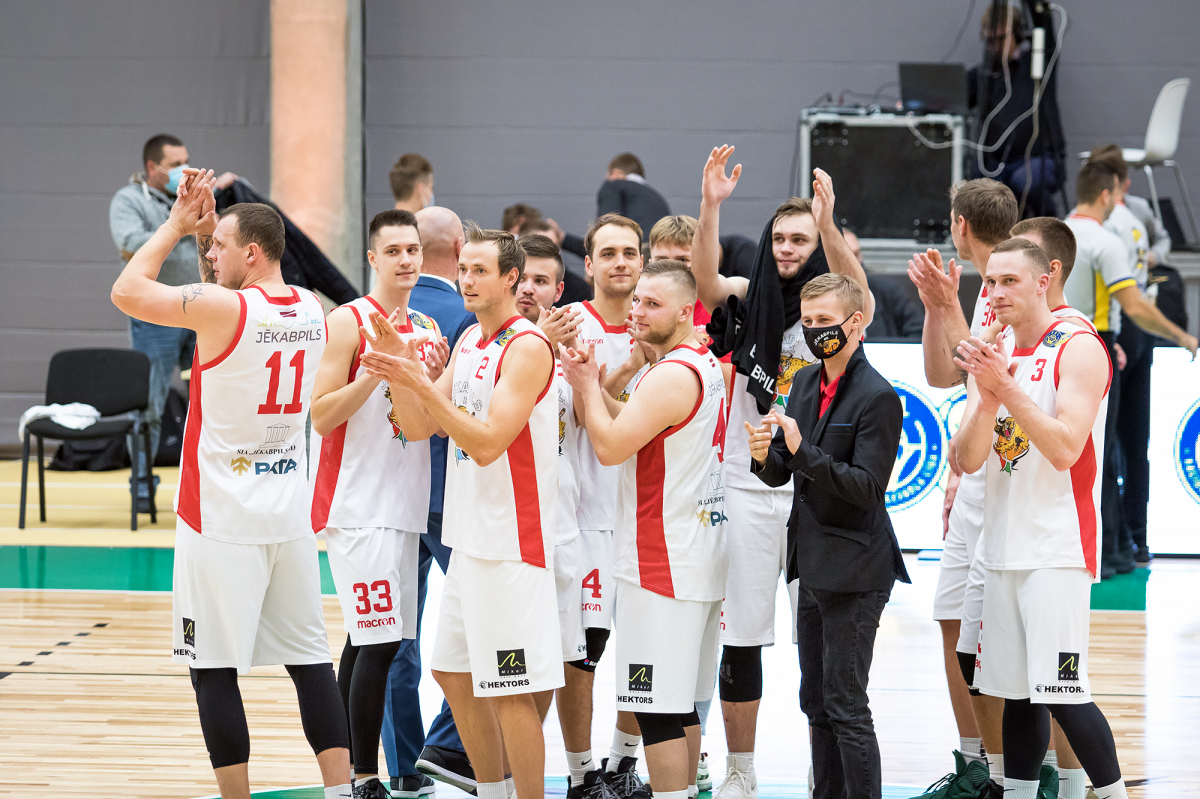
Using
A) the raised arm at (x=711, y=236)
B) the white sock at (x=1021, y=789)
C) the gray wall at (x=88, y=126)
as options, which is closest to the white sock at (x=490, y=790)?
the white sock at (x=1021, y=789)

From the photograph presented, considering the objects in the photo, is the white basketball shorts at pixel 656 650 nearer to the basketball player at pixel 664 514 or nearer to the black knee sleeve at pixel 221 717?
the basketball player at pixel 664 514

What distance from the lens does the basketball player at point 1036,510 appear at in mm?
3322

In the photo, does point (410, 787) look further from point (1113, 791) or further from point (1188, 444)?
point (1188, 444)

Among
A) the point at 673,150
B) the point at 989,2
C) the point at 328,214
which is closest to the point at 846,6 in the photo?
the point at 989,2

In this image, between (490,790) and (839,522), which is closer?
(839,522)

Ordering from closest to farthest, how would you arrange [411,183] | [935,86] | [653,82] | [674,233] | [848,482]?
1. [848,482]
2. [674,233]
3. [411,183]
4. [935,86]
5. [653,82]

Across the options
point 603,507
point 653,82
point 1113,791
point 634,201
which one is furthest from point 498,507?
point 653,82

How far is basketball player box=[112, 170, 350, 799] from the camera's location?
336 centimetres

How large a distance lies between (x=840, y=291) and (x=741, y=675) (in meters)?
1.34

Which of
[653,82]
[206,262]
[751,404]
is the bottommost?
[751,404]

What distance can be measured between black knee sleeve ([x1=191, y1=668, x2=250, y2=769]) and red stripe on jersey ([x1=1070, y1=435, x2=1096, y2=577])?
243 centimetres

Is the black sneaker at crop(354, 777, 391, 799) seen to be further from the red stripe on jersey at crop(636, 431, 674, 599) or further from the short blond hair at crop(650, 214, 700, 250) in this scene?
the short blond hair at crop(650, 214, 700, 250)

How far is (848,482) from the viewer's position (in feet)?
10.7

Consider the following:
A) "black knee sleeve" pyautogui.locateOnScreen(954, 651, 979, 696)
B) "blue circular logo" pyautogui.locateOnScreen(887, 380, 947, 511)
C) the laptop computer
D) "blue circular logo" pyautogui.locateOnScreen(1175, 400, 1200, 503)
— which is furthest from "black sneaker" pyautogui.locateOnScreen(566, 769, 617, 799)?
the laptop computer
